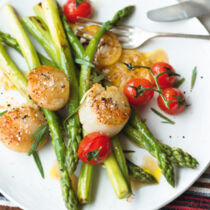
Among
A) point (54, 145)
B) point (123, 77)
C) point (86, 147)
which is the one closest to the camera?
point (86, 147)

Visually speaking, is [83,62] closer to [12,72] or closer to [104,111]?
[104,111]

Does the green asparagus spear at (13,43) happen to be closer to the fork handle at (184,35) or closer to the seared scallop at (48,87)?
the seared scallop at (48,87)

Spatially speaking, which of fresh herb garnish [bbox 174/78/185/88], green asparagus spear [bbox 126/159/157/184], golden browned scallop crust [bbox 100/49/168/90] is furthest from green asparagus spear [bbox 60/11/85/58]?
green asparagus spear [bbox 126/159/157/184]

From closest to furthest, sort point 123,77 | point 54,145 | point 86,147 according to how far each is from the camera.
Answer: point 86,147 → point 54,145 → point 123,77

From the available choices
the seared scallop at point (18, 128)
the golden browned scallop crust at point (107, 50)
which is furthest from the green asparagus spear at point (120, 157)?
the golden browned scallop crust at point (107, 50)

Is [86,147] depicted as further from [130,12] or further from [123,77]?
[130,12]

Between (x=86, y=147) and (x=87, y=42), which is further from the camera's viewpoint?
(x=87, y=42)

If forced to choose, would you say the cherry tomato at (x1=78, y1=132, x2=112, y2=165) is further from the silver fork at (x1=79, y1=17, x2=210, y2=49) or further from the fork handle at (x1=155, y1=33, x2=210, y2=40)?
the fork handle at (x1=155, y1=33, x2=210, y2=40)

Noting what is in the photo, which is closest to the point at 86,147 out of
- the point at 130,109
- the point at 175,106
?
the point at 130,109
